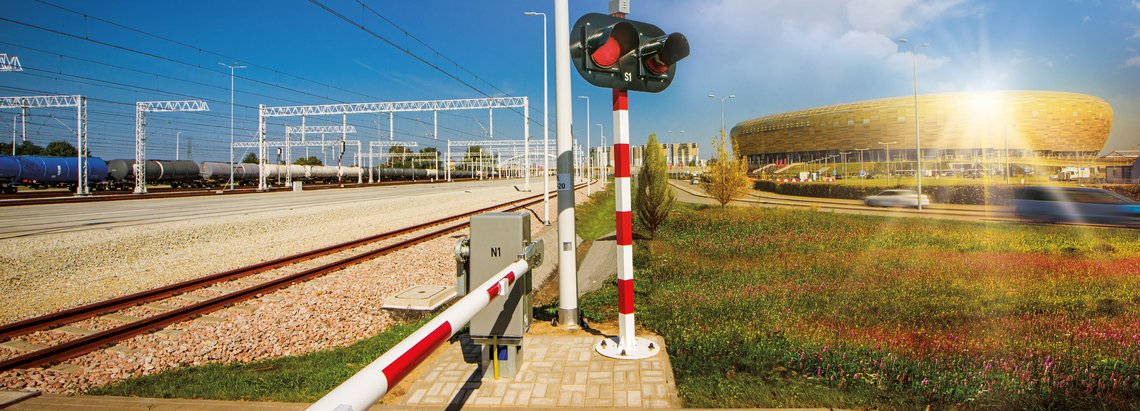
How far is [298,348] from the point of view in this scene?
6312 millimetres

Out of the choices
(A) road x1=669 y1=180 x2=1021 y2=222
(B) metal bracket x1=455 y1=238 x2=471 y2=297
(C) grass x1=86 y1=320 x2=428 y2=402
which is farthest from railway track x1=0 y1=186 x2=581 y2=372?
(A) road x1=669 y1=180 x2=1021 y2=222

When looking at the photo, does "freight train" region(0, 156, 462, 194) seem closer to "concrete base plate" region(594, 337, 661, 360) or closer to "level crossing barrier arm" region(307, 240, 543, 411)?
"concrete base plate" region(594, 337, 661, 360)

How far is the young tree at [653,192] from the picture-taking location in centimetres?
1633

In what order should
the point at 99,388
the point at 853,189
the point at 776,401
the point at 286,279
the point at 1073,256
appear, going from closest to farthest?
the point at 776,401 < the point at 99,388 < the point at 286,279 < the point at 1073,256 < the point at 853,189

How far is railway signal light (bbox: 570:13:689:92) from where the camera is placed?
4453 mm

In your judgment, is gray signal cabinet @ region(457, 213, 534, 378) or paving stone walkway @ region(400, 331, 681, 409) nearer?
paving stone walkway @ region(400, 331, 681, 409)

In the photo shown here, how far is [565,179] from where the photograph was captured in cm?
647

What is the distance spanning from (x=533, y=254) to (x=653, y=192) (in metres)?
12.2

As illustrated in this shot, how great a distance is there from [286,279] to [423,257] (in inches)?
129

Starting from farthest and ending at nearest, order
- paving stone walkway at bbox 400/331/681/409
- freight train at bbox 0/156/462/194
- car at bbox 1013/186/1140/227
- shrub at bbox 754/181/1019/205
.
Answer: freight train at bbox 0/156/462/194 < shrub at bbox 754/181/1019/205 < car at bbox 1013/186/1140/227 < paving stone walkway at bbox 400/331/681/409

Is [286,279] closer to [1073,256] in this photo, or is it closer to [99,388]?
[99,388]

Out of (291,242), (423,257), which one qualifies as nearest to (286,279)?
(423,257)

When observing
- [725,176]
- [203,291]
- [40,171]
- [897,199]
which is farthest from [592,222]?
[40,171]

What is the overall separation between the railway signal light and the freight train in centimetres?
4754
